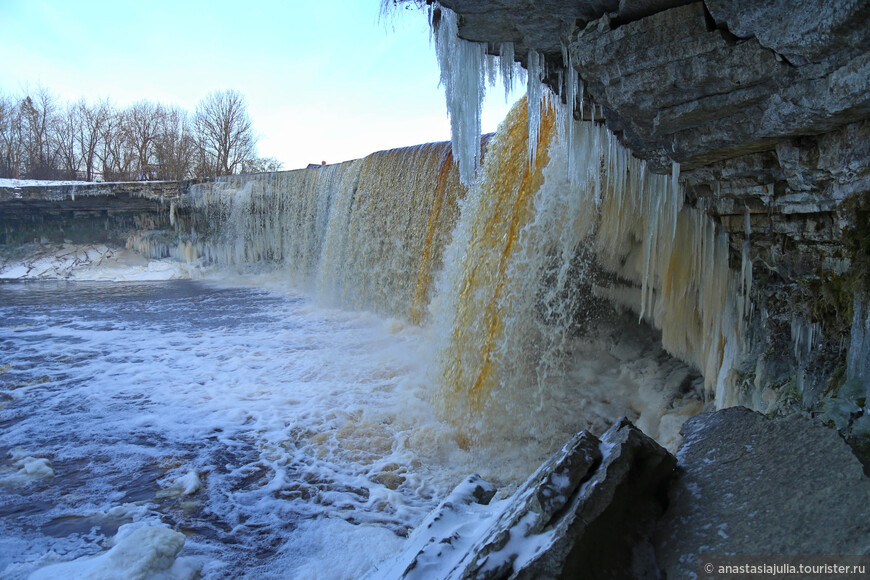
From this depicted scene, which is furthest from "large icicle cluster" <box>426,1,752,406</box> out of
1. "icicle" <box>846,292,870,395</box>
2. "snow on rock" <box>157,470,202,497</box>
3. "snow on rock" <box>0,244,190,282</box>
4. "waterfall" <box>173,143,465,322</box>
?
"snow on rock" <box>0,244,190,282</box>

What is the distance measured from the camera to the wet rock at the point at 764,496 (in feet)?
5.59

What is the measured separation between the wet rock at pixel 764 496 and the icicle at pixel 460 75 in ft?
9.37

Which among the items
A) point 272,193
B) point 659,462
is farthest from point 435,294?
point 272,193

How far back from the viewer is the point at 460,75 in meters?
3.91

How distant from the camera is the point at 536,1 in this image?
2.76m

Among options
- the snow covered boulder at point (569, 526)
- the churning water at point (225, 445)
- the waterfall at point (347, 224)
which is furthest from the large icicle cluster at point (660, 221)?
the waterfall at point (347, 224)

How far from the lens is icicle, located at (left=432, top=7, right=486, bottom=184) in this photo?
12.1 feet

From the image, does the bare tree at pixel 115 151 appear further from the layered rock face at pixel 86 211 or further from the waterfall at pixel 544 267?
the waterfall at pixel 544 267

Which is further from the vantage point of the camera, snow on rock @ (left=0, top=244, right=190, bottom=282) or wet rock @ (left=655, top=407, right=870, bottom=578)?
snow on rock @ (left=0, top=244, right=190, bottom=282)

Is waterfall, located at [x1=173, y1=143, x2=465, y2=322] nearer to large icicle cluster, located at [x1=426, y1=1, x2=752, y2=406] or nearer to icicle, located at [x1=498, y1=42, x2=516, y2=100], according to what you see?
large icicle cluster, located at [x1=426, y1=1, x2=752, y2=406]

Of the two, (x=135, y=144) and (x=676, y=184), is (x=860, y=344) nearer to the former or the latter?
(x=676, y=184)

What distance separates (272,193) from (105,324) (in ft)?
23.7

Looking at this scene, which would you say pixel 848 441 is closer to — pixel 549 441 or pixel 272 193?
pixel 549 441

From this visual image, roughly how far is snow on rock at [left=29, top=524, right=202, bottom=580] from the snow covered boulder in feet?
4.95
